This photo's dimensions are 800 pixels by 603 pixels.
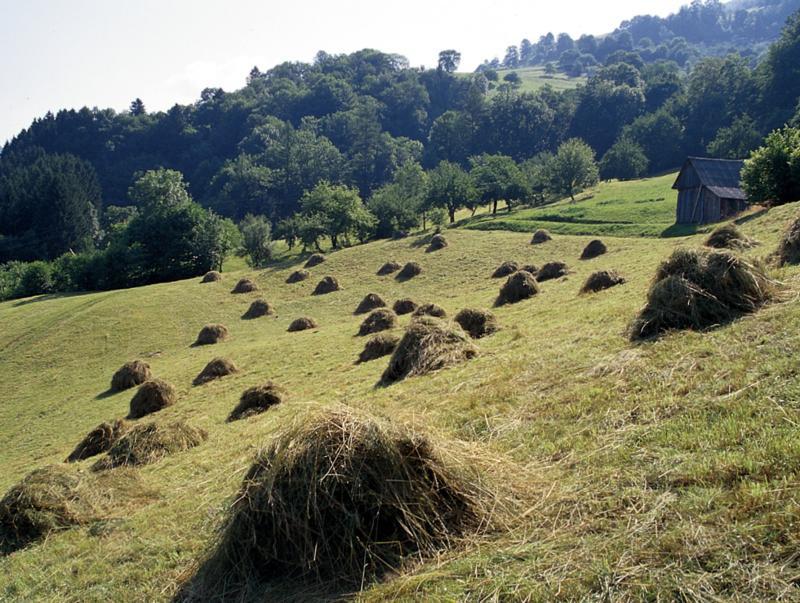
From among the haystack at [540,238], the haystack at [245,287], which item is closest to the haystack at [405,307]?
the haystack at [540,238]

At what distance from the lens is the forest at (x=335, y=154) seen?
64188 millimetres

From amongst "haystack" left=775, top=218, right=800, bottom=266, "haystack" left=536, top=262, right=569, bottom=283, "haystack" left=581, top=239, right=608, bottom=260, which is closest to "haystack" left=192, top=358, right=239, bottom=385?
"haystack" left=536, top=262, right=569, bottom=283

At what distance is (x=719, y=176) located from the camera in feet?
145

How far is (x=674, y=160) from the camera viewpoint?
3935 inches

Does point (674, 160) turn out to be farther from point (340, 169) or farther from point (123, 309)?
point (123, 309)

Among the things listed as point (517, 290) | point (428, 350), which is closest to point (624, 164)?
point (517, 290)

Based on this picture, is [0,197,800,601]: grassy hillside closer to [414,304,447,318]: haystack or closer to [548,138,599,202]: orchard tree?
[414,304,447,318]: haystack

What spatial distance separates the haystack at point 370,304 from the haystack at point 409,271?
22.3 feet

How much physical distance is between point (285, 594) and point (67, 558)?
15.4 ft

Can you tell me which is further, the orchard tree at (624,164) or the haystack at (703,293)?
the orchard tree at (624,164)

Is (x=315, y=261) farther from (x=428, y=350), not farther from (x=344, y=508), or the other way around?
(x=344, y=508)

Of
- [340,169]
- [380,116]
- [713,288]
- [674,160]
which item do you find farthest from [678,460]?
[380,116]

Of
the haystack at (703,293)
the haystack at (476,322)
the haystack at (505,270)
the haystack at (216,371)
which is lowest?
the haystack at (216,371)

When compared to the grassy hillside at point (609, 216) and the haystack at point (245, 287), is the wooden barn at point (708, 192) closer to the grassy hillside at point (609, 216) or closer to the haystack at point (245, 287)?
the grassy hillside at point (609, 216)
